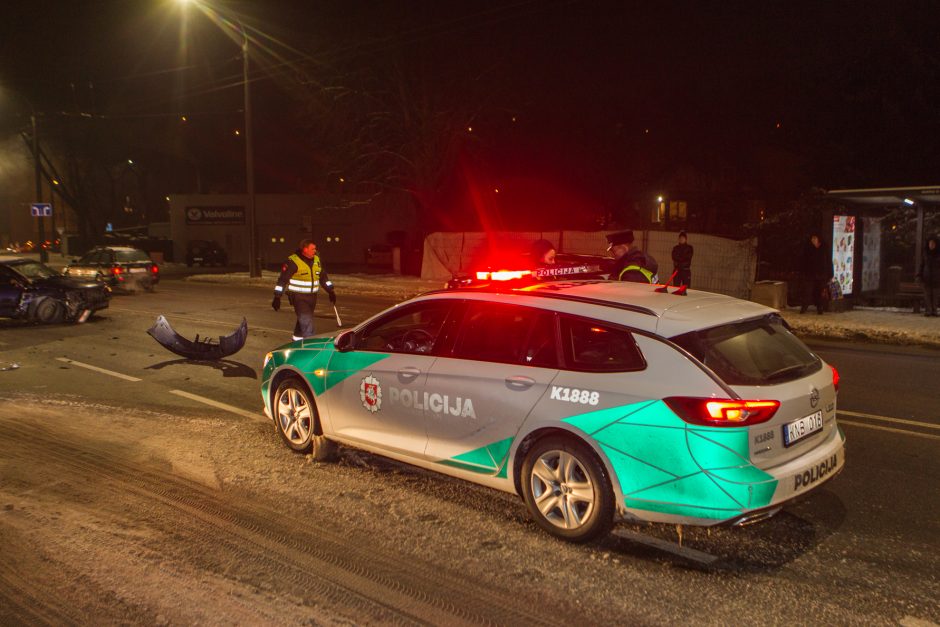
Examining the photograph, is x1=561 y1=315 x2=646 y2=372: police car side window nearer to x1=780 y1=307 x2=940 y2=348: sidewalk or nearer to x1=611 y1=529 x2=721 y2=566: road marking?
x1=611 y1=529 x2=721 y2=566: road marking

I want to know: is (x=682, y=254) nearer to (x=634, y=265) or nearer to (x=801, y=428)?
(x=634, y=265)

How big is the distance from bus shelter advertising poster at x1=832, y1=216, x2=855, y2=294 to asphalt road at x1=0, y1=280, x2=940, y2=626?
1057cm

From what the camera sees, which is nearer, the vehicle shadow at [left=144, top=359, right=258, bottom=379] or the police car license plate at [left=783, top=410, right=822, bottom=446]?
the police car license plate at [left=783, top=410, right=822, bottom=446]

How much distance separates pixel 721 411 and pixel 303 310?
7.81 m

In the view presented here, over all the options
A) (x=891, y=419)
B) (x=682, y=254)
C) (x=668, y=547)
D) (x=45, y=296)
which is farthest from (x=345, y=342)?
(x=682, y=254)

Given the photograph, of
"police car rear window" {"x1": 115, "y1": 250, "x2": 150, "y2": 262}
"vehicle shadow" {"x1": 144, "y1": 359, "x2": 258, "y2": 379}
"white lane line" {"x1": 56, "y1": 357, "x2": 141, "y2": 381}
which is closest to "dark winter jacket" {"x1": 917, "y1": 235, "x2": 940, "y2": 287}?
"vehicle shadow" {"x1": 144, "y1": 359, "x2": 258, "y2": 379}

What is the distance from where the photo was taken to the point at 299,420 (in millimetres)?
6348

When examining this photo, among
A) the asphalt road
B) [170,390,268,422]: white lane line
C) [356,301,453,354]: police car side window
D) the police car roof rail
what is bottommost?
the asphalt road

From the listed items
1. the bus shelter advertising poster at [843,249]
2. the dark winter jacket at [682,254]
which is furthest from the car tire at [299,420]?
the bus shelter advertising poster at [843,249]

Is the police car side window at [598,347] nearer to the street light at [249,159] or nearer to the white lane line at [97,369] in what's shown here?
the white lane line at [97,369]

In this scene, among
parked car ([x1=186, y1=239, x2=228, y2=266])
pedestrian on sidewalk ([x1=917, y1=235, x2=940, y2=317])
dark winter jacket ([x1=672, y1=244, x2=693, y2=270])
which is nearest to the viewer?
pedestrian on sidewalk ([x1=917, y1=235, x2=940, y2=317])

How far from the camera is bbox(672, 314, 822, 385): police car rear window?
4258 mm

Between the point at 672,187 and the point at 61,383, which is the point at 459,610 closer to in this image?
the point at 61,383

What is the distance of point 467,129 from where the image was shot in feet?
107
